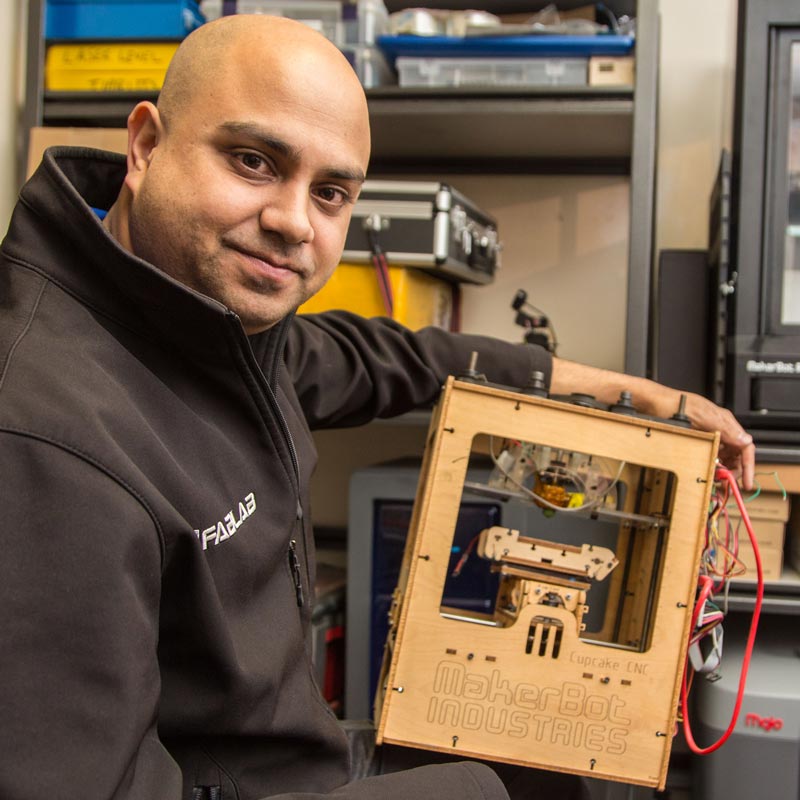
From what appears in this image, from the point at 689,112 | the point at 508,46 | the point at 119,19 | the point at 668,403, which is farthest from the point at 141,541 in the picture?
the point at 689,112

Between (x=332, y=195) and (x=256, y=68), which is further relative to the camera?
(x=332, y=195)

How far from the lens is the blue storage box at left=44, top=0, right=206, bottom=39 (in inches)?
66.6

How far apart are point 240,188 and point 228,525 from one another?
0.34 m

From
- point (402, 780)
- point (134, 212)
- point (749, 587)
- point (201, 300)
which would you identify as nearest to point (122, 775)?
point (402, 780)

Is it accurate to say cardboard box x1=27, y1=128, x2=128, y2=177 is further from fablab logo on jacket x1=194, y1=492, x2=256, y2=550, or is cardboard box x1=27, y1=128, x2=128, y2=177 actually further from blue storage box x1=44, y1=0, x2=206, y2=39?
fablab logo on jacket x1=194, y1=492, x2=256, y2=550

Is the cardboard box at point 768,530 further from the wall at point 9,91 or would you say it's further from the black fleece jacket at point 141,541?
the wall at point 9,91

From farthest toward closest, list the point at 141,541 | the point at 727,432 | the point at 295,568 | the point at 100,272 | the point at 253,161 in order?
the point at 727,432, the point at 295,568, the point at 253,161, the point at 100,272, the point at 141,541

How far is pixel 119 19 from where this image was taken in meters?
1.72

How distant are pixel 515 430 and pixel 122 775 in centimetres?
61

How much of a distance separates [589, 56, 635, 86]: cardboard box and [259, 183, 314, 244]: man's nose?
34.5 inches

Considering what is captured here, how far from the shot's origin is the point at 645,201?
5.07 feet

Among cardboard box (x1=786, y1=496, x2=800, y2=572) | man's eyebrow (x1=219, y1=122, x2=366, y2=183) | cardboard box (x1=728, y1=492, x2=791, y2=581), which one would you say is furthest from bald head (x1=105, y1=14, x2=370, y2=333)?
cardboard box (x1=786, y1=496, x2=800, y2=572)

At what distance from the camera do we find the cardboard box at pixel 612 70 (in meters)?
1.57

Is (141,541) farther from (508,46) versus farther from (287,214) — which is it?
(508,46)
